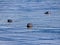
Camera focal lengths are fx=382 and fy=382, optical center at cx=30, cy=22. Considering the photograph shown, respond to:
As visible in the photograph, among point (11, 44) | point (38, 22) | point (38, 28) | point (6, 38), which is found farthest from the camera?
point (38, 22)

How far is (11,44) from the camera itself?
25.8ft

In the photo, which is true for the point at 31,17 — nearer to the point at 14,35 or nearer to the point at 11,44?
the point at 14,35

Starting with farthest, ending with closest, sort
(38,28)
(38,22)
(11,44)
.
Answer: (38,22), (38,28), (11,44)

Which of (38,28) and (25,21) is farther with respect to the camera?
(25,21)

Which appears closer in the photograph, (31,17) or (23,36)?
(23,36)

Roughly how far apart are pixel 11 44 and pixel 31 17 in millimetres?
3669

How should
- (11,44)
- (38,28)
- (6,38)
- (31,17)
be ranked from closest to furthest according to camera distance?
(11,44), (6,38), (38,28), (31,17)

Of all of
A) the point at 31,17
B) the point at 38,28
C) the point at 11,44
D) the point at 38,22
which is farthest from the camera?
the point at 31,17

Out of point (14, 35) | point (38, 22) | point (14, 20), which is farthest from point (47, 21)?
point (14, 35)

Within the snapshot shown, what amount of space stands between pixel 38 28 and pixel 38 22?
86 cm

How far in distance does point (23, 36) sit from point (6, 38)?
0.43m

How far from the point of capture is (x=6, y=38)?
8.59m

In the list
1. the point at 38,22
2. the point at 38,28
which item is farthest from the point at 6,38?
the point at 38,22

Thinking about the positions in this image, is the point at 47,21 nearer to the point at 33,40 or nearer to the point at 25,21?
the point at 25,21
